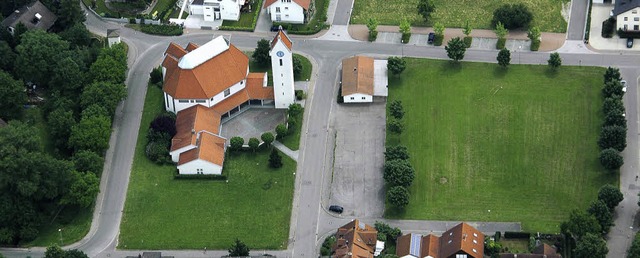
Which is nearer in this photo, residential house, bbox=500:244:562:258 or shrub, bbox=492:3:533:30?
residential house, bbox=500:244:562:258

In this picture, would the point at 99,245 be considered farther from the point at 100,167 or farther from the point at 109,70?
the point at 109,70

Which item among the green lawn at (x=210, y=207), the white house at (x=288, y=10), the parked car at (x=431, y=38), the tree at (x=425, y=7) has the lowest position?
the green lawn at (x=210, y=207)

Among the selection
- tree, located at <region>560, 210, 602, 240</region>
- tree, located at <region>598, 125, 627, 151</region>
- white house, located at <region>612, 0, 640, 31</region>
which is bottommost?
tree, located at <region>560, 210, 602, 240</region>

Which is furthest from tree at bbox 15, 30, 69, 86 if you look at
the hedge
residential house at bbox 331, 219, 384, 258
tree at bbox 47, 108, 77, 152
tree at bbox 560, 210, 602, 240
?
tree at bbox 560, 210, 602, 240

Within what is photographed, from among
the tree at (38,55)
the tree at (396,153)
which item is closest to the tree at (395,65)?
the tree at (396,153)

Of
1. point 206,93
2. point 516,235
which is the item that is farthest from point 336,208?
point 206,93

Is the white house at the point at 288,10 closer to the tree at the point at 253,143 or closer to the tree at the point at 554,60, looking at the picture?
the tree at the point at 253,143

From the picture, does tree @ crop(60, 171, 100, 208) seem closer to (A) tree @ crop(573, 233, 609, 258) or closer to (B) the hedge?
(B) the hedge
